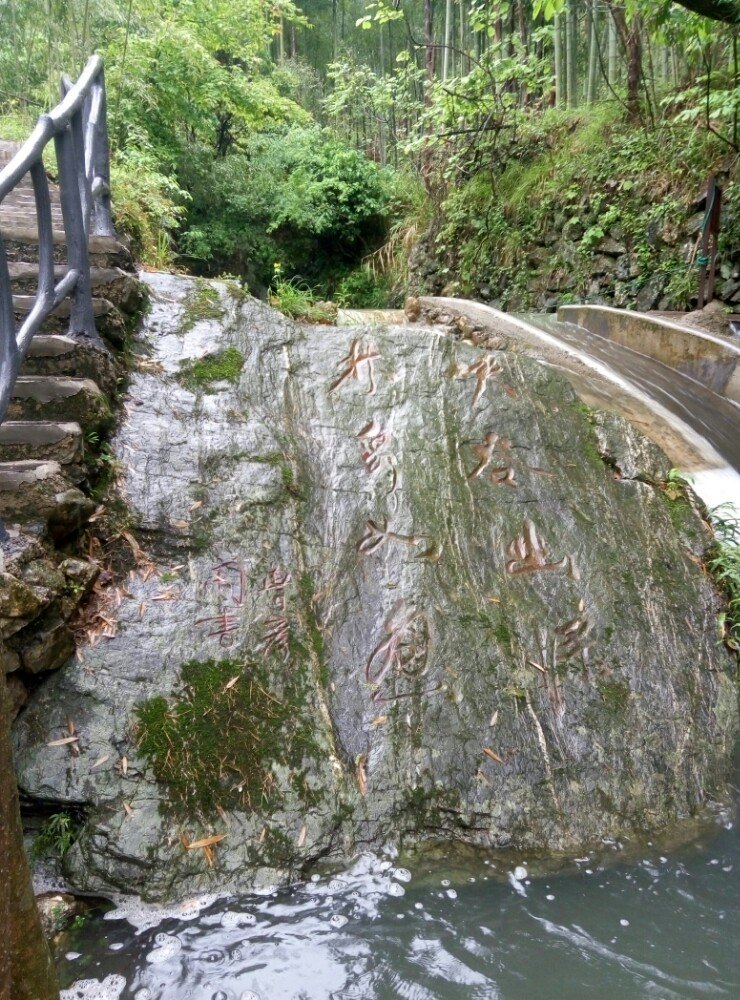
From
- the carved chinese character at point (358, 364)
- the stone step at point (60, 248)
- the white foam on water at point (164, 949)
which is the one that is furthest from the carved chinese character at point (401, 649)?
the stone step at point (60, 248)

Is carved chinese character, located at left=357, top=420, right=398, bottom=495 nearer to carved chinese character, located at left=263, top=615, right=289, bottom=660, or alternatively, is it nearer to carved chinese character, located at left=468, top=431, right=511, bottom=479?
carved chinese character, located at left=468, top=431, right=511, bottom=479

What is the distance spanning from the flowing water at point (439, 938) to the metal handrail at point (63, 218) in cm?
158

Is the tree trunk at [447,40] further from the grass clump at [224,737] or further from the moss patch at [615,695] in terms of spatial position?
the grass clump at [224,737]

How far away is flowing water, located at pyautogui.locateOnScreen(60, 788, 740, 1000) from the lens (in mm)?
1822

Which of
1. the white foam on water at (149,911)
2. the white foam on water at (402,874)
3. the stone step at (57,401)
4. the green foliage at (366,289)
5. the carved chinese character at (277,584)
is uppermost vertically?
the green foliage at (366,289)

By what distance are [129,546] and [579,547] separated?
1.91m

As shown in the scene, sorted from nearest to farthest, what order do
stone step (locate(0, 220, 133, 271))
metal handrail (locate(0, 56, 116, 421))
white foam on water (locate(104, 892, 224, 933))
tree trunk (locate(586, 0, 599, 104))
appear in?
white foam on water (locate(104, 892, 224, 933)) → metal handrail (locate(0, 56, 116, 421)) → stone step (locate(0, 220, 133, 271)) → tree trunk (locate(586, 0, 599, 104))

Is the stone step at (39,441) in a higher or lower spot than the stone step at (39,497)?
higher

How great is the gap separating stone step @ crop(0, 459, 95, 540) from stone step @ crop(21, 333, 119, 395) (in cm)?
61

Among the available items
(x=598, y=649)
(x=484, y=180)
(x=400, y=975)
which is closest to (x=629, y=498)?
(x=598, y=649)

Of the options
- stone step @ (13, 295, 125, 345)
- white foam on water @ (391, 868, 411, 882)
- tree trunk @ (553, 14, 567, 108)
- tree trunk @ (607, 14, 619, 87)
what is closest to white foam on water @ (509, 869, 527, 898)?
white foam on water @ (391, 868, 411, 882)

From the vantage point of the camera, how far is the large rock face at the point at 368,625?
2.19 metres

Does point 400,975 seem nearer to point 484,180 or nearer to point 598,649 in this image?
point 598,649

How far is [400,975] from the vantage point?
1.87 metres
